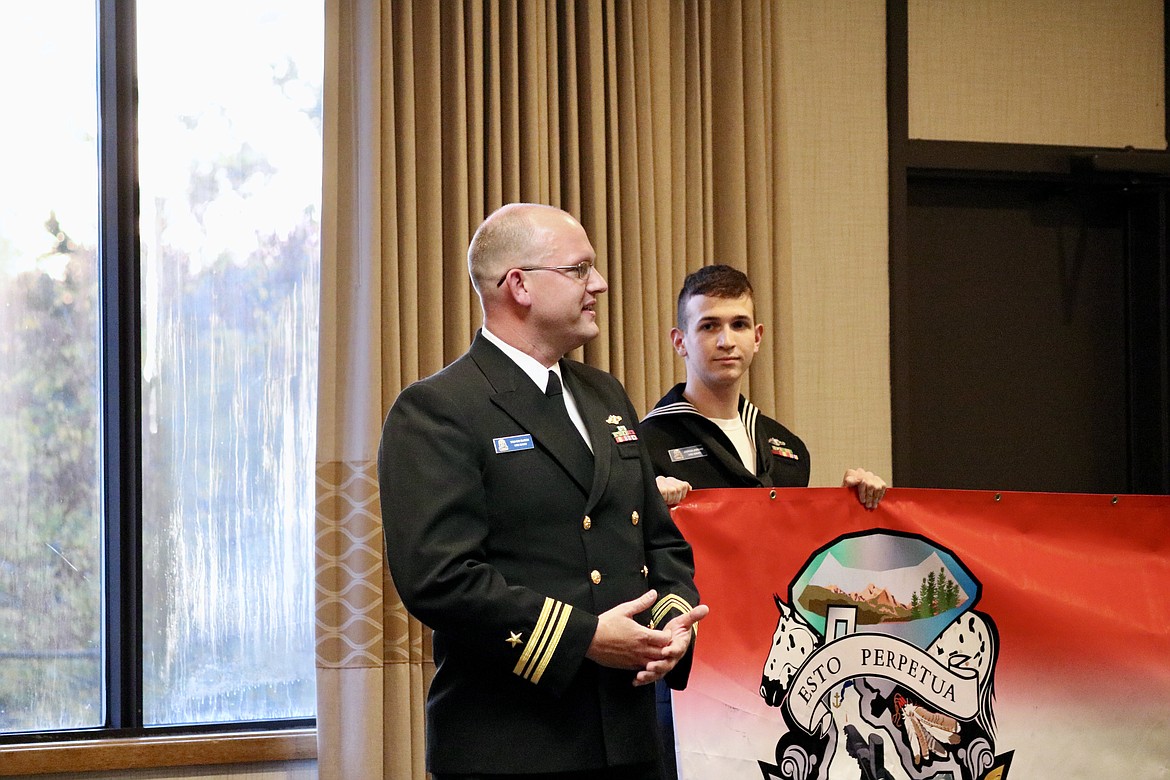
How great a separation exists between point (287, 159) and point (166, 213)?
399 millimetres

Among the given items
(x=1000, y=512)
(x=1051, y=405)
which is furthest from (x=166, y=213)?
(x=1051, y=405)

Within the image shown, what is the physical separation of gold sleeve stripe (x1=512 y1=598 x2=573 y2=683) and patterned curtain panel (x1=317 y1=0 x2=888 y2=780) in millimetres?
1664

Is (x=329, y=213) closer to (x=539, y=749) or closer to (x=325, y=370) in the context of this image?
(x=325, y=370)

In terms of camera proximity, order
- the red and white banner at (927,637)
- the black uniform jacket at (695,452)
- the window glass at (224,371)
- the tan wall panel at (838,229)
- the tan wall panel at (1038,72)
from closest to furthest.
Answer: the red and white banner at (927,637)
the black uniform jacket at (695,452)
the window glass at (224,371)
the tan wall panel at (838,229)
the tan wall panel at (1038,72)

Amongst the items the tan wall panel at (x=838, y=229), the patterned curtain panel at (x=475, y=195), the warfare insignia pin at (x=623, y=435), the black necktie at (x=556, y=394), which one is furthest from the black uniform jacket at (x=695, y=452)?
the tan wall panel at (x=838, y=229)

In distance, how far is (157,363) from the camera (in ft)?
11.8

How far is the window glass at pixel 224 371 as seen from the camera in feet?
11.8

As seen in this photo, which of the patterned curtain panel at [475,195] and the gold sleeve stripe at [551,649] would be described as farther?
the patterned curtain panel at [475,195]

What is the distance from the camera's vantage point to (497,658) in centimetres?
185

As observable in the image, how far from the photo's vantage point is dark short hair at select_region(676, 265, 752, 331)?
281 cm

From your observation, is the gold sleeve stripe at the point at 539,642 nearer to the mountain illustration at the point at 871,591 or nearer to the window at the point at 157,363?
the mountain illustration at the point at 871,591


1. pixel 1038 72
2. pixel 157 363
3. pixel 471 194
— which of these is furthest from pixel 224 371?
pixel 1038 72

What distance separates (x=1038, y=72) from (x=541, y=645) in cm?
333

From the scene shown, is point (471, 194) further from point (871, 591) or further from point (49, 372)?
point (871, 591)
